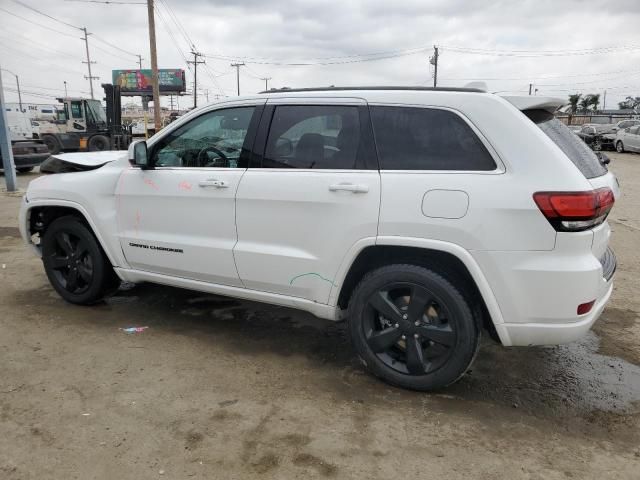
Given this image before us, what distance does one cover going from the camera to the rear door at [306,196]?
311 centimetres

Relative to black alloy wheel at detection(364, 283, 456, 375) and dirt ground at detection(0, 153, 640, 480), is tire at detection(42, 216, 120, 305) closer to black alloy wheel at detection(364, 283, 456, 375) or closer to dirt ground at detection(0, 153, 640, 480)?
dirt ground at detection(0, 153, 640, 480)

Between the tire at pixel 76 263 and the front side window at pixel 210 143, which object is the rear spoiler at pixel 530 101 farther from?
the tire at pixel 76 263

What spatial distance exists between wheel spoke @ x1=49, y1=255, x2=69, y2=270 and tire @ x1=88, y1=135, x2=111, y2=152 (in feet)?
60.8

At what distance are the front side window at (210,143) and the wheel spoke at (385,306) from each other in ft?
4.23

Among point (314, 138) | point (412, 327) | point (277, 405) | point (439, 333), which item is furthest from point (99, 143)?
point (439, 333)

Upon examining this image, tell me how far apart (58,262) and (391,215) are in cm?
317

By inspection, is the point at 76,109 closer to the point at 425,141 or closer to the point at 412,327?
the point at 425,141

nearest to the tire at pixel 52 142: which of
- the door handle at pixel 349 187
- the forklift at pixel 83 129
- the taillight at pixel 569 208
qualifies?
the forklift at pixel 83 129

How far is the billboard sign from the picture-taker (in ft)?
209

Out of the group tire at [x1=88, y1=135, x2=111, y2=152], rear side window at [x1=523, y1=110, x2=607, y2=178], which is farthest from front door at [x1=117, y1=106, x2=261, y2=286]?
tire at [x1=88, y1=135, x2=111, y2=152]

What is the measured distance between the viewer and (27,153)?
15.7m

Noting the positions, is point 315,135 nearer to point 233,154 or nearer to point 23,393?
point 233,154

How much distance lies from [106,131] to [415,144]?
71.9 feet

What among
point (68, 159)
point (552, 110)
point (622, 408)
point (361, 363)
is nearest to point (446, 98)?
point (552, 110)
